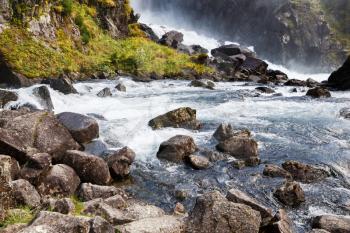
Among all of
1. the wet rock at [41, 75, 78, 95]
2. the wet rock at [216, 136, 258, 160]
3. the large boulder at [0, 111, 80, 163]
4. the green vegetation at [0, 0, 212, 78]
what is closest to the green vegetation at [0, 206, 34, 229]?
the large boulder at [0, 111, 80, 163]

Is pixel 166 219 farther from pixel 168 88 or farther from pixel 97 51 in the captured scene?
pixel 97 51

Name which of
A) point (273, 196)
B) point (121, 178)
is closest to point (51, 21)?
point (121, 178)

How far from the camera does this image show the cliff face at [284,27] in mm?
102062

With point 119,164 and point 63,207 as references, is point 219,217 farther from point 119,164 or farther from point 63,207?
point 119,164

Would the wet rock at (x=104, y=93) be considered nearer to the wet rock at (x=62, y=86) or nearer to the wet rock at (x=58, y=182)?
the wet rock at (x=62, y=86)

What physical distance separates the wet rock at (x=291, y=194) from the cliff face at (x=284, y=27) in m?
94.6

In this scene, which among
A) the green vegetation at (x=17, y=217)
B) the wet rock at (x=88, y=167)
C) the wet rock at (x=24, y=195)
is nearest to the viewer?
the green vegetation at (x=17, y=217)

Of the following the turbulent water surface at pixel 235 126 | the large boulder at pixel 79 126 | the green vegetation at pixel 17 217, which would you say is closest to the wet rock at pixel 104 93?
the turbulent water surface at pixel 235 126

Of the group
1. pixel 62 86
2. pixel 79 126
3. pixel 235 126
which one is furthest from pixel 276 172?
pixel 62 86

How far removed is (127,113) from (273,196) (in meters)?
10.3

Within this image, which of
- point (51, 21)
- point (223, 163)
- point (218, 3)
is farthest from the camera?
point (218, 3)

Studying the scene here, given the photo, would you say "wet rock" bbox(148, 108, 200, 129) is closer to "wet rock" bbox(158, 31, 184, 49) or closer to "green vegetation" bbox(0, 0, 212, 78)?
"green vegetation" bbox(0, 0, 212, 78)

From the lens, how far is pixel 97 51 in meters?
36.4

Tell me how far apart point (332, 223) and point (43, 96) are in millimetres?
13593
